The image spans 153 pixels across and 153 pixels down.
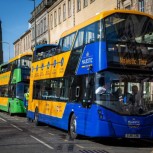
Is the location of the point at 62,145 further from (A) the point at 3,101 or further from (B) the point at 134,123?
(A) the point at 3,101

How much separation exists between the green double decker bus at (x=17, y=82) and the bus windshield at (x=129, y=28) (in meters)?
15.0

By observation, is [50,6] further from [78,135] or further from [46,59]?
[78,135]

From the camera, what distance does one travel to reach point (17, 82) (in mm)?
28594

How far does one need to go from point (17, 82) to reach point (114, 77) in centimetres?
1598

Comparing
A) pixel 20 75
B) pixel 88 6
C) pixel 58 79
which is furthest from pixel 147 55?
pixel 88 6

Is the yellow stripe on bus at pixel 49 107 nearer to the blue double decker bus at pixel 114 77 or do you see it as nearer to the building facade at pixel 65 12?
the blue double decker bus at pixel 114 77

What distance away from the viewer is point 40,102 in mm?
21031

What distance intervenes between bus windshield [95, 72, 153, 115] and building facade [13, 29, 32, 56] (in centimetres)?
6324

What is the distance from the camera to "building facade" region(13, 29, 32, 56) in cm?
7948

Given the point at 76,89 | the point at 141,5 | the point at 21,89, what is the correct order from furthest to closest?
the point at 141,5 < the point at 21,89 < the point at 76,89

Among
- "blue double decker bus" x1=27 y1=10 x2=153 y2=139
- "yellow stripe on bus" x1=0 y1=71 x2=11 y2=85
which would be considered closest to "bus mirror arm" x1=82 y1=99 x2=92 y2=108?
"blue double decker bus" x1=27 y1=10 x2=153 y2=139

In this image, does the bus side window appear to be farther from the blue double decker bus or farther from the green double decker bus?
the green double decker bus

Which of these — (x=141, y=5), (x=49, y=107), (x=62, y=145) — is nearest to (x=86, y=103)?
(x=62, y=145)

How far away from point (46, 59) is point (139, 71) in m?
7.60
